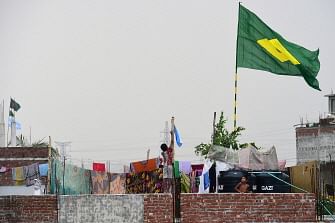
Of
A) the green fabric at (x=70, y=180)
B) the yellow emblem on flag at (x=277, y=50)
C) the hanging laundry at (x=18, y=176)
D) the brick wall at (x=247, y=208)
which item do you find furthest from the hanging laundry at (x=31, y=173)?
the brick wall at (x=247, y=208)

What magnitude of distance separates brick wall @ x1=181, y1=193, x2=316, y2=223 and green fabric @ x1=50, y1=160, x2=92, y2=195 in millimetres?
3449

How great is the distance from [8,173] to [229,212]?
22.1 meters

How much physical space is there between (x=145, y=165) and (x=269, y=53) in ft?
16.8

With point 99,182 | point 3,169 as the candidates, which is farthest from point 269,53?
point 3,169

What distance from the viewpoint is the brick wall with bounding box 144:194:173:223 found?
15734 mm

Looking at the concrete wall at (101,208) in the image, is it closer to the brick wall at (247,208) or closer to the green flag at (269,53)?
the brick wall at (247,208)

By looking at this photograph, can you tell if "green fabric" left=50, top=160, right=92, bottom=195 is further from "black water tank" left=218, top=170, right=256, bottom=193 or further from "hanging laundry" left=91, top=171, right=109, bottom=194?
"black water tank" left=218, top=170, right=256, bottom=193

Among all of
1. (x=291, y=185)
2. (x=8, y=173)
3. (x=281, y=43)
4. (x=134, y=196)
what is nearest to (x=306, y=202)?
(x=291, y=185)

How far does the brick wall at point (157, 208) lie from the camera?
51.6 ft

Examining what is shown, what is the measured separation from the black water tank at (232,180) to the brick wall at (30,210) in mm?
4124

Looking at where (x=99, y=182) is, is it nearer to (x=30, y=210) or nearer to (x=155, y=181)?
(x=155, y=181)

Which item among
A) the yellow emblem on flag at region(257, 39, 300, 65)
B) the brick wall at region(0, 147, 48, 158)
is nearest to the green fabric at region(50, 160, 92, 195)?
the yellow emblem on flag at region(257, 39, 300, 65)

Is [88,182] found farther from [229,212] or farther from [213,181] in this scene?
[229,212]

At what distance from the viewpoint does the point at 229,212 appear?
15.9 meters
